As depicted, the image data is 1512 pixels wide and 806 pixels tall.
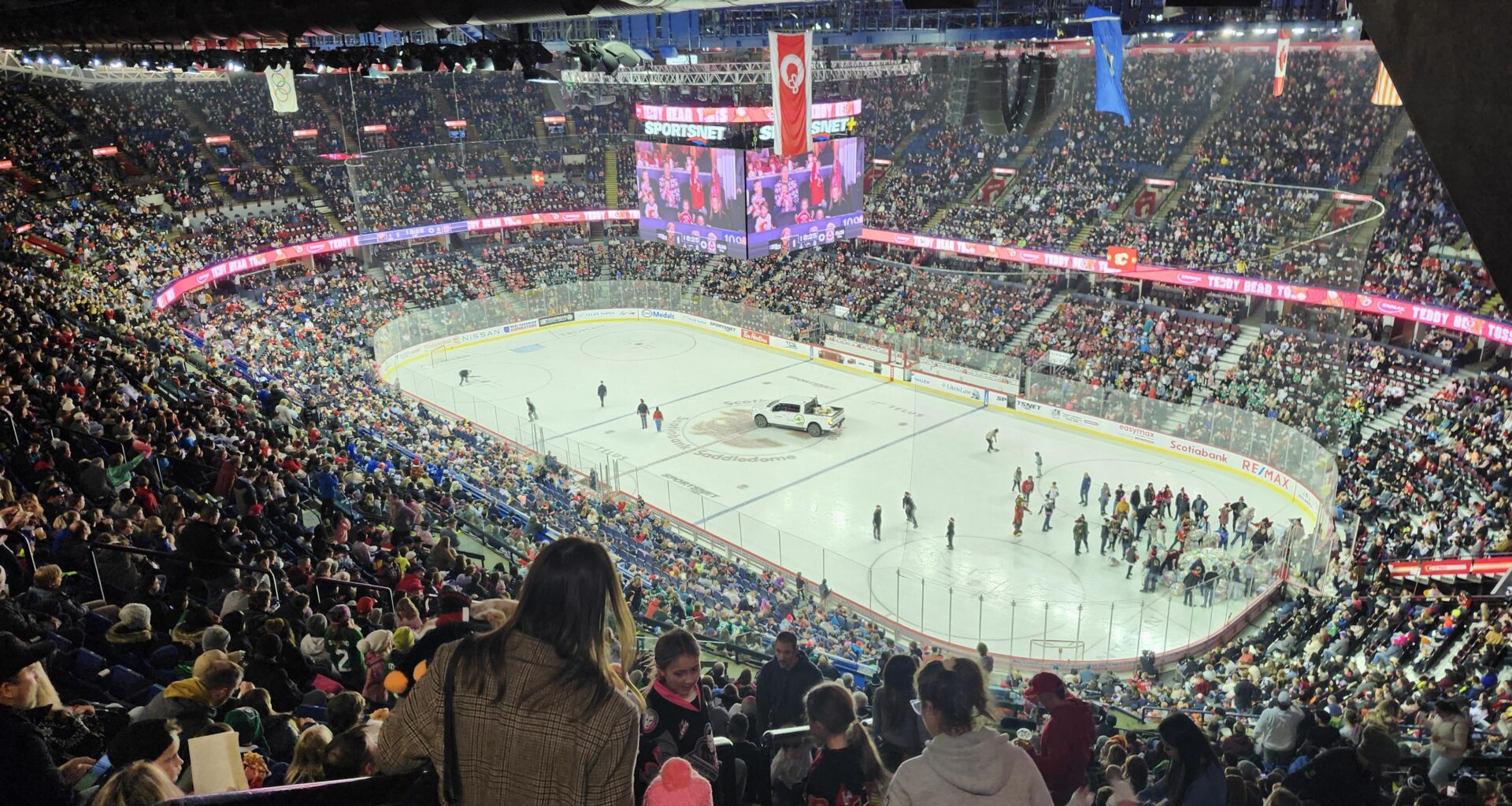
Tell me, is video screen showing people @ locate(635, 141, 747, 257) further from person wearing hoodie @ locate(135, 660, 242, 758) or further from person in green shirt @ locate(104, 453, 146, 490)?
person wearing hoodie @ locate(135, 660, 242, 758)

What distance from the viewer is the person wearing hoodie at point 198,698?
13.9 ft

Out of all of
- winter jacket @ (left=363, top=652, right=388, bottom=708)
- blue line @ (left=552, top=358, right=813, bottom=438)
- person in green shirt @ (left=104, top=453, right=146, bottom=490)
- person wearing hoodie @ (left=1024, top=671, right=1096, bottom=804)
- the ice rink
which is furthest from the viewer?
blue line @ (left=552, top=358, right=813, bottom=438)

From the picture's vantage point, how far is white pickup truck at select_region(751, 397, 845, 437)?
92.0 feet

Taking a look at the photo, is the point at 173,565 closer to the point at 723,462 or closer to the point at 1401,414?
the point at 723,462

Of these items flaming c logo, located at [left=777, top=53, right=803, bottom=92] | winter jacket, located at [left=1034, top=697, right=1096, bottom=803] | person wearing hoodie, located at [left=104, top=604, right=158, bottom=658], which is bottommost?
person wearing hoodie, located at [left=104, top=604, right=158, bottom=658]

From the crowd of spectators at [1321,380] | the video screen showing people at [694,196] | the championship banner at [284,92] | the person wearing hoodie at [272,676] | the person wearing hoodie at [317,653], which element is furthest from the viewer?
the video screen showing people at [694,196]

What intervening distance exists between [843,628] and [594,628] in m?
14.4

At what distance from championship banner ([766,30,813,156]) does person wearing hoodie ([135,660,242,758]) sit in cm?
1833

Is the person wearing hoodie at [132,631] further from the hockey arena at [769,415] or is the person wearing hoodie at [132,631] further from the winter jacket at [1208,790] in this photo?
the winter jacket at [1208,790]

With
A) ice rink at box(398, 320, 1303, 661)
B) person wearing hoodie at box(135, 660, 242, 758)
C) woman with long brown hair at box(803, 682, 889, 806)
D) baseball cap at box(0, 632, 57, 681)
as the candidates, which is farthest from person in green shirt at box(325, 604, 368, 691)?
ice rink at box(398, 320, 1303, 661)

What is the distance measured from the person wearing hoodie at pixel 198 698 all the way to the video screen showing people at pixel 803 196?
87.4ft

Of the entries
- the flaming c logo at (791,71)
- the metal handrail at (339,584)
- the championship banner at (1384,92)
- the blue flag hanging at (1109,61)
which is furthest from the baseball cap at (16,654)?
the championship banner at (1384,92)

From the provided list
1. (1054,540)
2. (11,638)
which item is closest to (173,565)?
(11,638)

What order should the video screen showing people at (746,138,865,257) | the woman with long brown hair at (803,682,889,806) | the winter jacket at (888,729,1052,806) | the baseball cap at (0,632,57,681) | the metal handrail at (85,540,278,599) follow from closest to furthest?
the winter jacket at (888,729,1052,806) → the woman with long brown hair at (803,682,889,806) → the baseball cap at (0,632,57,681) → the metal handrail at (85,540,278,599) → the video screen showing people at (746,138,865,257)
